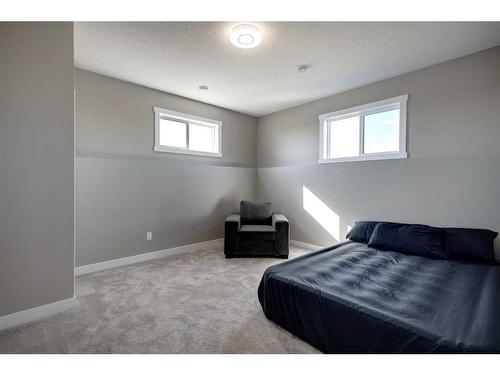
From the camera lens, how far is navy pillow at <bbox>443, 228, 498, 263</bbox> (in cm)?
222

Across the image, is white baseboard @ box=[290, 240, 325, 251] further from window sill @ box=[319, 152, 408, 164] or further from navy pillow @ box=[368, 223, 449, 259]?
window sill @ box=[319, 152, 408, 164]

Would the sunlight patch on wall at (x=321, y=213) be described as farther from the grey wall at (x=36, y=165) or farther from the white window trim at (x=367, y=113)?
the grey wall at (x=36, y=165)

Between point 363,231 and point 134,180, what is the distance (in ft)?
10.8

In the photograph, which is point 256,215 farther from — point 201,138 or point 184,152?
point 201,138

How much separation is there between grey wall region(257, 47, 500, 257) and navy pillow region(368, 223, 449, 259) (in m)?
0.37

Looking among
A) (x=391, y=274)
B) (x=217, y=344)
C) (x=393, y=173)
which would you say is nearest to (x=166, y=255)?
(x=217, y=344)

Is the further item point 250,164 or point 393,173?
point 250,164

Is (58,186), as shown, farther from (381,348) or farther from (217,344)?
(381,348)

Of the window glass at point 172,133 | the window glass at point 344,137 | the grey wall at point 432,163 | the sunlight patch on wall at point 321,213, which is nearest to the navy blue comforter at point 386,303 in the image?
the grey wall at point 432,163

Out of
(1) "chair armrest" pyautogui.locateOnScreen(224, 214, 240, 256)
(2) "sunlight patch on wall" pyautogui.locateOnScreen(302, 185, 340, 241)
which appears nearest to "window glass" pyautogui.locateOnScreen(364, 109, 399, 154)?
(2) "sunlight patch on wall" pyautogui.locateOnScreen(302, 185, 340, 241)

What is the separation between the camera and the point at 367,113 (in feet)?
11.1

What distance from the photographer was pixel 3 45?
1.73 metres

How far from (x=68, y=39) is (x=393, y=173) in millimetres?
3905

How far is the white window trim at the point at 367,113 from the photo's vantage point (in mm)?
2979
